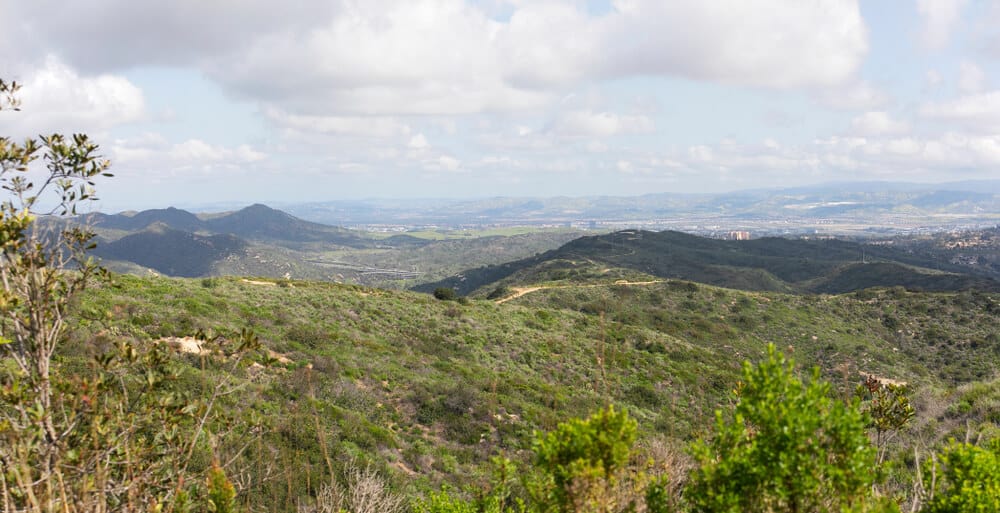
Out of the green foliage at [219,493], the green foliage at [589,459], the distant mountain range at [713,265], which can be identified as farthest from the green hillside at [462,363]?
the distant mountain range at [713,265]

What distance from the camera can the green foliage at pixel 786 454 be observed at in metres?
3.26

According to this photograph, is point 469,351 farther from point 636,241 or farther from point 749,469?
point 636,241

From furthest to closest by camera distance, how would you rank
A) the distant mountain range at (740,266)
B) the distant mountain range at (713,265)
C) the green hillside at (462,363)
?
the distant mountain range at (713,265) → the distant mountain range at (740,266) → the green hillside at (462,363)

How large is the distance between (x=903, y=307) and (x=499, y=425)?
5700 cm

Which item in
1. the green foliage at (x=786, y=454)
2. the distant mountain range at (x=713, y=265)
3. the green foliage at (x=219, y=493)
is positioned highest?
the green foliage at (x=786, y=454)

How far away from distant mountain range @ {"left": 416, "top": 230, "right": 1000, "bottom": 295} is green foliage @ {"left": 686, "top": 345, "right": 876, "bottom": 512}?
7507cm

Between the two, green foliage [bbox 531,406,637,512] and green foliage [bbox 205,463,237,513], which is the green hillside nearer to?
green foliage [bbox 531,406,637,512]

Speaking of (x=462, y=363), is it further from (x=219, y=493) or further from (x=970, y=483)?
(x=970, y=483)

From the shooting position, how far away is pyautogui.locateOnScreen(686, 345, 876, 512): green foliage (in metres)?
3.26

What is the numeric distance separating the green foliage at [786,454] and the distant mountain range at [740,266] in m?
75.1

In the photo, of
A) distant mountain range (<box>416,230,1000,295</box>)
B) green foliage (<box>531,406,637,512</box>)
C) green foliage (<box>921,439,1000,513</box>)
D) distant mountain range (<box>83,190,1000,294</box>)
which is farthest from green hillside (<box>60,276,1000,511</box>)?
distant mountain range (<box>83,190,1000,294</box>)

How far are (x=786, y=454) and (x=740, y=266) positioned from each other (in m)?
129

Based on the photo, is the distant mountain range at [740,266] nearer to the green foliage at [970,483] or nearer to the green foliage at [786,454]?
the green foliage at [970,483]

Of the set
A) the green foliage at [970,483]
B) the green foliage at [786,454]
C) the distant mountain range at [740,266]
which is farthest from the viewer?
the distant mountain range at [740,266]
